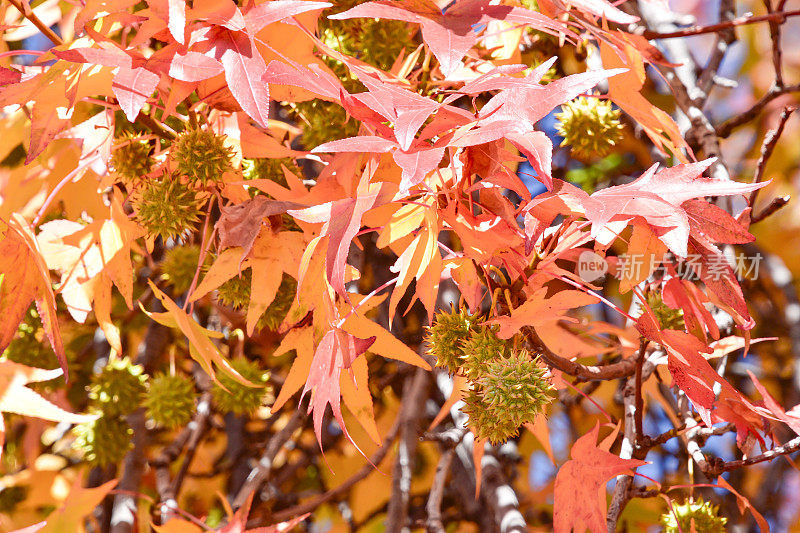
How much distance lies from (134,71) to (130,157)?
205 millimetres

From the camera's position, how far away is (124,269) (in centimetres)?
75

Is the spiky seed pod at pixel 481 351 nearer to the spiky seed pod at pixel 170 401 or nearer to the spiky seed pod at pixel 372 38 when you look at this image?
the spiky seed pod at pixel 372 38

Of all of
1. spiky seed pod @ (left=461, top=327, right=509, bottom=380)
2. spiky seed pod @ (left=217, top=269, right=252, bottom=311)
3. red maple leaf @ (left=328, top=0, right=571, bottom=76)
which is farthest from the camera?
spiky seed pod @ (left=217, top=269, right=252, bottom=311)

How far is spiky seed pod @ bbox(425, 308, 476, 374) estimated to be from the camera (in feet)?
2.25

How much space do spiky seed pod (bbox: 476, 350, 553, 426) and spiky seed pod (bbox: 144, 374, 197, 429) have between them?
598mm

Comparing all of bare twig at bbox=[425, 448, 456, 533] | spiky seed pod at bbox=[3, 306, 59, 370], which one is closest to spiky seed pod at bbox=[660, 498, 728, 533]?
bare twig at bbox=[425, 448, 456, 533]

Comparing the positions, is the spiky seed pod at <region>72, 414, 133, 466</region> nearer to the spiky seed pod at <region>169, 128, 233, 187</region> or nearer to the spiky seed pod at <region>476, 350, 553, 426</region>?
the spiky seed pod at <region>169, 128, 233, 187</region>

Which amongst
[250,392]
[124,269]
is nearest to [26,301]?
[124,269]

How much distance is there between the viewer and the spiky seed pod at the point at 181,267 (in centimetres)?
109

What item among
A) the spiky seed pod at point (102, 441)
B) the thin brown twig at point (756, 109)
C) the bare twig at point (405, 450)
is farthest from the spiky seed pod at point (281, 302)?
the thin brown twig at point (756, 109)

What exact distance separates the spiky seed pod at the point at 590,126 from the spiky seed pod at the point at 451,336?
303mm

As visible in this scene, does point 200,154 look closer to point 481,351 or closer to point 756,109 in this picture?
point 481,351

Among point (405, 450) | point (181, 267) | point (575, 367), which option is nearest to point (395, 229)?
point (575, 367)

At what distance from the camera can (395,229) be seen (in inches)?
23.3
